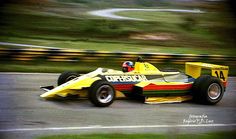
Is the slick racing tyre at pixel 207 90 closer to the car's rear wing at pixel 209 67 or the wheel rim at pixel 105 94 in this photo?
the car's rear wing at pixel 209 67

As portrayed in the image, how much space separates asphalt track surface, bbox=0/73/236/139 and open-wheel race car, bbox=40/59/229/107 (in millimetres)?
230

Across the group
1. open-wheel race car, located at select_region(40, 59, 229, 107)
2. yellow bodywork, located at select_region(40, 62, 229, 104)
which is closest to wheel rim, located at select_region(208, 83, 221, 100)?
open-wheel race car, located at select_region(40, 59, 229, 107)

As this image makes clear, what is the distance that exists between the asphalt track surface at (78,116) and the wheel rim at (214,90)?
1.12 ft

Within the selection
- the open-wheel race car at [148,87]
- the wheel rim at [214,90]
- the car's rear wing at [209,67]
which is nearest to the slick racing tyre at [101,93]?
the open-wheel race car at [148,87]

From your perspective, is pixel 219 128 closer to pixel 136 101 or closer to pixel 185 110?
pixel 185 110

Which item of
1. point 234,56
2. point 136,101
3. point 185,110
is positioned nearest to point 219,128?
point 185,110

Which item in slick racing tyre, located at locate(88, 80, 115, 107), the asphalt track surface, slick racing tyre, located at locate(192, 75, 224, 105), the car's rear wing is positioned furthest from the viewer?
slick racing tyre, located at locate(192, 75, 224, 105)

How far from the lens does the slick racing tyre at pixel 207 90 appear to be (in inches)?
105

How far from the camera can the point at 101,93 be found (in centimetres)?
271

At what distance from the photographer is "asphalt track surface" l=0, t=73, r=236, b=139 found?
1.79 meters

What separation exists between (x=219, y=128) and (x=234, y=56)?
1.09ft

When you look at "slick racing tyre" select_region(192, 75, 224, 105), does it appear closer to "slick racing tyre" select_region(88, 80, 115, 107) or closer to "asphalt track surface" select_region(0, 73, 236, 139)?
"asphalt track surface" select_region(0, 73, 236, 139)

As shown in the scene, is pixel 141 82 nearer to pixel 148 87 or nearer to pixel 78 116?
pixel 148 87

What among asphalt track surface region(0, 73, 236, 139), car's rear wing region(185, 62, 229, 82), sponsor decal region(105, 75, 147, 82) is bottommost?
asphalt track surface region(0, 73, 236, 139)
